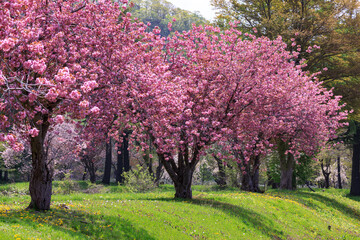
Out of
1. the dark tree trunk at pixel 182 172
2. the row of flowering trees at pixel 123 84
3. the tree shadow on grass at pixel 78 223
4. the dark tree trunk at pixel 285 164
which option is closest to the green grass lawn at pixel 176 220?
the tree shadow on grass at pixel 78 223

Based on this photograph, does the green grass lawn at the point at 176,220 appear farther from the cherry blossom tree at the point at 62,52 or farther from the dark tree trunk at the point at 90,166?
the dark tree trunk at the point at 90,166

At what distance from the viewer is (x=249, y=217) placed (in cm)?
1848

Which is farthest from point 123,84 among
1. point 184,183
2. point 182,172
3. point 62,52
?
point 184,183

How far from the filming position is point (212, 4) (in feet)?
125

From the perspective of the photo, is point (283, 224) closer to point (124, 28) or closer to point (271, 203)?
point (271, 203)

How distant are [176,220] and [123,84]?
→ 6.33 meters

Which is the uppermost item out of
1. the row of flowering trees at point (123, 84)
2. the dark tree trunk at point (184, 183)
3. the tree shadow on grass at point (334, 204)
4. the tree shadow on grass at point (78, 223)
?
the row of flowering trees at point (123, 84)

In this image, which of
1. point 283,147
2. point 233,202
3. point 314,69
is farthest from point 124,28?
point 314,69

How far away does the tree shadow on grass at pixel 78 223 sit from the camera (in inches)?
436

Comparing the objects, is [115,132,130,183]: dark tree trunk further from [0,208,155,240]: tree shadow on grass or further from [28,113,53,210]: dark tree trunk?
[0,208,155,240]: tree shadow on grass

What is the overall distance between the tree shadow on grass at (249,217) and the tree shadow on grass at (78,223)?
6617mm

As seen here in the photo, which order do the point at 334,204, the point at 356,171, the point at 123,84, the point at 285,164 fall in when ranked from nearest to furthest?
1. the point at 123,84
2. the point at 334,204
3. the point at 285,164
4. the point at 356,171

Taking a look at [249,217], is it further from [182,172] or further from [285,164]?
[285,164]

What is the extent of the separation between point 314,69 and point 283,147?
8.88 meters
